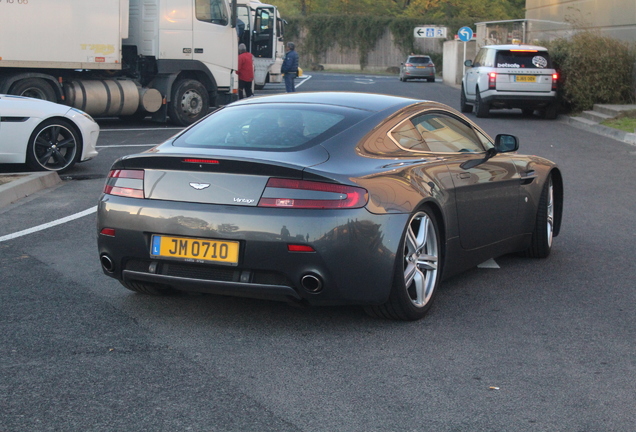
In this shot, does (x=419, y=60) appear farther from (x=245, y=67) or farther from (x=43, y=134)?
(x=43, y=134)

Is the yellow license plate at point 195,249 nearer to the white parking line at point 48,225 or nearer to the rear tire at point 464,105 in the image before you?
the white parking line at point 48,225

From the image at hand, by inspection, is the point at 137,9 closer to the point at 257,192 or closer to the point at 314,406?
the point at 257,192

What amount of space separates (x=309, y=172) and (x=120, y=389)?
4.91ft

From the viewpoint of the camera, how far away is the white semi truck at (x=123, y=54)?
57.6 feet

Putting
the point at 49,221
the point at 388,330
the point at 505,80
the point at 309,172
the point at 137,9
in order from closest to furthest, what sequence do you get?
the point at 309,172 → the point at 388,330 → the point at 49,221 → the point at 137,9 → the point at 505,80

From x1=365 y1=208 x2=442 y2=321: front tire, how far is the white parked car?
6.99m

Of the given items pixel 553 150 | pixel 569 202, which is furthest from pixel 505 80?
pixel 569 202

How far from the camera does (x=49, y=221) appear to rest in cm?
848

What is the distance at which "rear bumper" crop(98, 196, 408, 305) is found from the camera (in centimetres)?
467

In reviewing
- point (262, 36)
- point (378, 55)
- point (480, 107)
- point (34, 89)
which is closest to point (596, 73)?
point (480, 107)

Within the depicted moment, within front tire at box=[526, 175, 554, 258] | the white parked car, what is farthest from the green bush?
front tire at box=[526, 175, 554, 258]

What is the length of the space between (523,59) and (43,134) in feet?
47.3

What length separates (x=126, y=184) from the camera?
5105mm

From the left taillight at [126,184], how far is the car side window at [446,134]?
1814 millimetres
